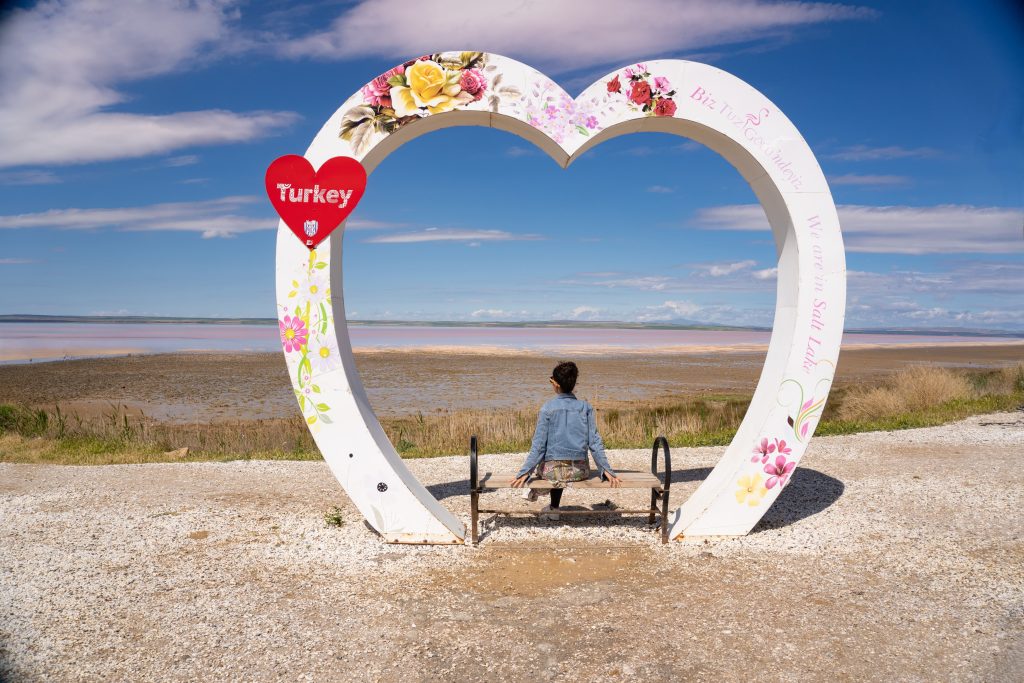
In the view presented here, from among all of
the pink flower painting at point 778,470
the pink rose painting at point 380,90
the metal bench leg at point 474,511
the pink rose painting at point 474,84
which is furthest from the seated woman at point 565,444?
the pink rose painting at point 380,90

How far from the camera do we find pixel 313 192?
5980 mm

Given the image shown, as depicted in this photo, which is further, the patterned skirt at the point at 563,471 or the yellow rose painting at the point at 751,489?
the yellow rose painting at the point at 751,489

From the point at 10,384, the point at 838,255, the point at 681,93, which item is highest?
the point at 681,93

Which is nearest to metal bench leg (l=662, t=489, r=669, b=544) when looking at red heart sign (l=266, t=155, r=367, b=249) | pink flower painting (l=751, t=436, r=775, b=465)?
pink flower painting (l=751, t=436, r=775, b=465)

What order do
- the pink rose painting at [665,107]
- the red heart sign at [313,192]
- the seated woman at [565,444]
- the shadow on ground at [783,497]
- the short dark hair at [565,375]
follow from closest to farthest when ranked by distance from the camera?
1. the red heart sign at [313,192]
2. the pink rose painting at [665,107]
3. the seated woman at [565,444]
4. the short dark hair at [565,375]
5. the shadow on ground at [783,497]

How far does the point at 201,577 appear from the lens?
5.67 m

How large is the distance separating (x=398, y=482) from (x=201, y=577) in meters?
1.66

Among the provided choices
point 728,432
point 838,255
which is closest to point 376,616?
point 838,255

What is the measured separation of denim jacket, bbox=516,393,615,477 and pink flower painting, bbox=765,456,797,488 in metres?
1.38

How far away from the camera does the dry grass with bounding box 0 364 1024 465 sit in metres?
11.2

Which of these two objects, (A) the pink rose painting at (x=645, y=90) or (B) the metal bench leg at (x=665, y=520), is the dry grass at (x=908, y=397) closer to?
(B) the metal bench leg at (x=665, y=520)

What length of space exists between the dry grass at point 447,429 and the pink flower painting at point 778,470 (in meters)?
5.23

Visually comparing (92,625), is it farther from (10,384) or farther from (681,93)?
(10,384)

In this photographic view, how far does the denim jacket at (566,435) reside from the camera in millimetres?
6164
